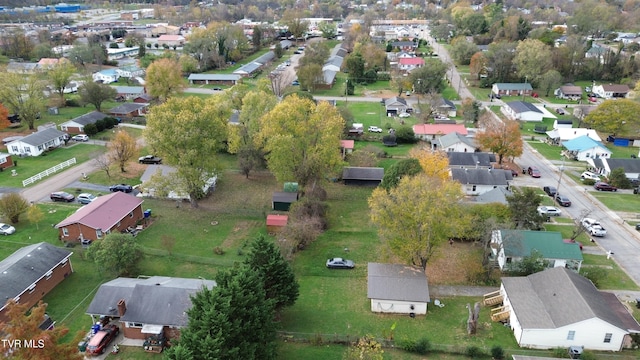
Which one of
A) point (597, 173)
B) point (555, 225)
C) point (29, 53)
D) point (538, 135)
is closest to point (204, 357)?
point (555, 225)

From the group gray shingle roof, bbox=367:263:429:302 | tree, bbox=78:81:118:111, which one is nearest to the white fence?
tree, bbox=78:81:118:111

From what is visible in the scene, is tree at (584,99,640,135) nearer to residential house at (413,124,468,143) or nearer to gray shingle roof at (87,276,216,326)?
residential house at (413,124,468,143)

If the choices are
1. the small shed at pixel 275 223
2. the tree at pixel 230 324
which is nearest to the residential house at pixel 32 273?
the tree at pixel 230 324

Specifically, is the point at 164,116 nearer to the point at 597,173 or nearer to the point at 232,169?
the point at 232,169

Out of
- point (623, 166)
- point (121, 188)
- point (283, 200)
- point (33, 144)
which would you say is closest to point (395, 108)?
point (623, 166)

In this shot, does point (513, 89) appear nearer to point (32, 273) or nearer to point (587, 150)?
point (587, 150)
